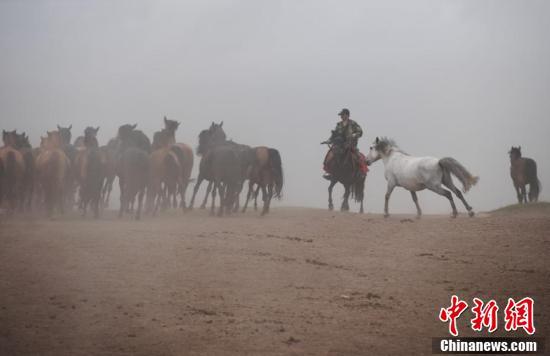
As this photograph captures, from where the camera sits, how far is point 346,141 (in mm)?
17391

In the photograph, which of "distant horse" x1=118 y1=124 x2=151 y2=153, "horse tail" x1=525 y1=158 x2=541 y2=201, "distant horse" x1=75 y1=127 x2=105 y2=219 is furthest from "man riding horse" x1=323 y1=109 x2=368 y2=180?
"horse tail" x1=525 y1=158 x2=541 y2=201

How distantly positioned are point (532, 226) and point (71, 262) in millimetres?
8600

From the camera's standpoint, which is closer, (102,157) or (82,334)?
(82,334)

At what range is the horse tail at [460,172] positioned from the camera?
44.1 ft

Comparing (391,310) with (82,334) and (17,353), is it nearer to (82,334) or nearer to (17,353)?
(82,334)

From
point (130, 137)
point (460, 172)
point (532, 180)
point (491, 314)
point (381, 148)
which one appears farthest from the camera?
point (532, 180)

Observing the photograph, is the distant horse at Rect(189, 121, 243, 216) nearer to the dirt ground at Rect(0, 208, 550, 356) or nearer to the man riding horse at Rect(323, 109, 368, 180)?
the man riding horse at Rect(323, 109, 368, 180)

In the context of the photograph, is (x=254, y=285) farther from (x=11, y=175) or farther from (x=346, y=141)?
(x=11, y=175)

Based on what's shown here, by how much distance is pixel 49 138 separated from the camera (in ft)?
57.1

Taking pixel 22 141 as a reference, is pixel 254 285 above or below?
below

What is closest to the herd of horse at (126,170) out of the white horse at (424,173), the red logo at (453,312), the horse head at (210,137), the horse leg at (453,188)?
the horse head at (210,137)

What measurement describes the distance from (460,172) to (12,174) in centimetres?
1158

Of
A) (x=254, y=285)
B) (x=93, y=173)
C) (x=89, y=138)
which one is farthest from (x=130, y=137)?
(x=254, y=285)

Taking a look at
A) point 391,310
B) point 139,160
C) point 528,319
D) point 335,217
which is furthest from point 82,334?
point 139,160
